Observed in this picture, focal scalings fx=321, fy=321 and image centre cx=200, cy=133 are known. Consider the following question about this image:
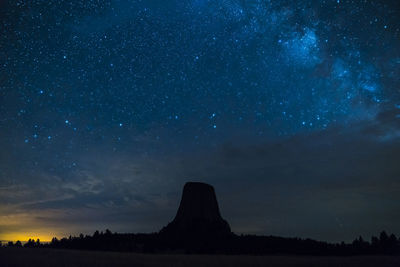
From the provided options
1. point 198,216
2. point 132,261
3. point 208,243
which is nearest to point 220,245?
point 208,243

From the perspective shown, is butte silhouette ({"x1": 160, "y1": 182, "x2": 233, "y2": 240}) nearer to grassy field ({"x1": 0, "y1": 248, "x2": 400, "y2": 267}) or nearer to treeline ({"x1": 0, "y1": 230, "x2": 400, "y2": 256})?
treeline ({"x1": 0, "y1": 230, "x2": 400, "y2": 256})

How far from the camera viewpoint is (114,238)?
45281 mm

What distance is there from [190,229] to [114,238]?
1340 centimetres

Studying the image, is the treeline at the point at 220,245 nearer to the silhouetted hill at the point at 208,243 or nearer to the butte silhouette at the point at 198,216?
the silhouetted hill at the point at 208,243

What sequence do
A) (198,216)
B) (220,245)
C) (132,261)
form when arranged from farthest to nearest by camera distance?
1. (198,216)
2. (220,245)
3. (132,261)

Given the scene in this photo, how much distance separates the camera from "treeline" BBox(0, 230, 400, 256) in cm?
3872

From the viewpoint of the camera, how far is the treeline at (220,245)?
127 feet

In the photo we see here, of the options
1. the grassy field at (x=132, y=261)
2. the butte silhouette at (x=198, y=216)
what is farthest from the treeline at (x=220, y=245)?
the grassy field at (x=132, y=261)

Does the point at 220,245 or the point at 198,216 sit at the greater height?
the point at 198,216

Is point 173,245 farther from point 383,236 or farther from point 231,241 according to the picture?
point 383,236

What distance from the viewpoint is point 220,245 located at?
139ft

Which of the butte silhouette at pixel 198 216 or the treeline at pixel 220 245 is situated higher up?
the butte silhouette at pixel 198 216

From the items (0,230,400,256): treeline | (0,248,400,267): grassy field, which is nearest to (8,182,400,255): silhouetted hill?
(0,230,400,256): treeline

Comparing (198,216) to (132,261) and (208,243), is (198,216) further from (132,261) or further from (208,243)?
(132,261)
